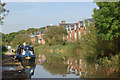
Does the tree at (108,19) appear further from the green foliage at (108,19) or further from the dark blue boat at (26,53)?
the dark blue boat at (26,53)

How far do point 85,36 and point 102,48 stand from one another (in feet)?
19.2

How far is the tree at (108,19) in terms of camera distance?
18.0 meters

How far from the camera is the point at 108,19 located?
18.2 meters

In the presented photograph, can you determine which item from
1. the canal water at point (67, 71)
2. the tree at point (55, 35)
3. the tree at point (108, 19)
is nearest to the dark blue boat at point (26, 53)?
the canal water at point (67, 71)

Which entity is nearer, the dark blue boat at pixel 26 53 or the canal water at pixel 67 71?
the canal water at pixel 67 71

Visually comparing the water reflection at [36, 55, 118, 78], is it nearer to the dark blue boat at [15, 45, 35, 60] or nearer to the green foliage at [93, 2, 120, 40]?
the green foliage at [93, 2, 120, 40]

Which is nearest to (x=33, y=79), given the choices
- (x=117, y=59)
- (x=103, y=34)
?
(x=103, y=34)

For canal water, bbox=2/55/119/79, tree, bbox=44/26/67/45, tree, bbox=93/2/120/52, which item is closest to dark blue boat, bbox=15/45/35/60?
canal water, bbox=2/55/119/79

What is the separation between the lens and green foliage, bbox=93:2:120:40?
A: 58.9 feet

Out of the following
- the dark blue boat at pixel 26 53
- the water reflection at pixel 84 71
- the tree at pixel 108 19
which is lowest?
the water reflection at pixel 84 71

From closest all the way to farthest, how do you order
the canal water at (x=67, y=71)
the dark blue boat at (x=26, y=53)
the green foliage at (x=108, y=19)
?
the canal water at (x=67, y=71), the green foliage at (x=108, y=19), the dark blue boat at (x=26, y=53)

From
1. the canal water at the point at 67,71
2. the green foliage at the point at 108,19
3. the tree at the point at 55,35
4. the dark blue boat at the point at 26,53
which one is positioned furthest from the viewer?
the tree at the point at 55,35

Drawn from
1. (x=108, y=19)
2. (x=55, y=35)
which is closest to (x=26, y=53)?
(x=108, y=19)

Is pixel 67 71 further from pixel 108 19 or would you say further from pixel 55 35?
pixel 55 35
